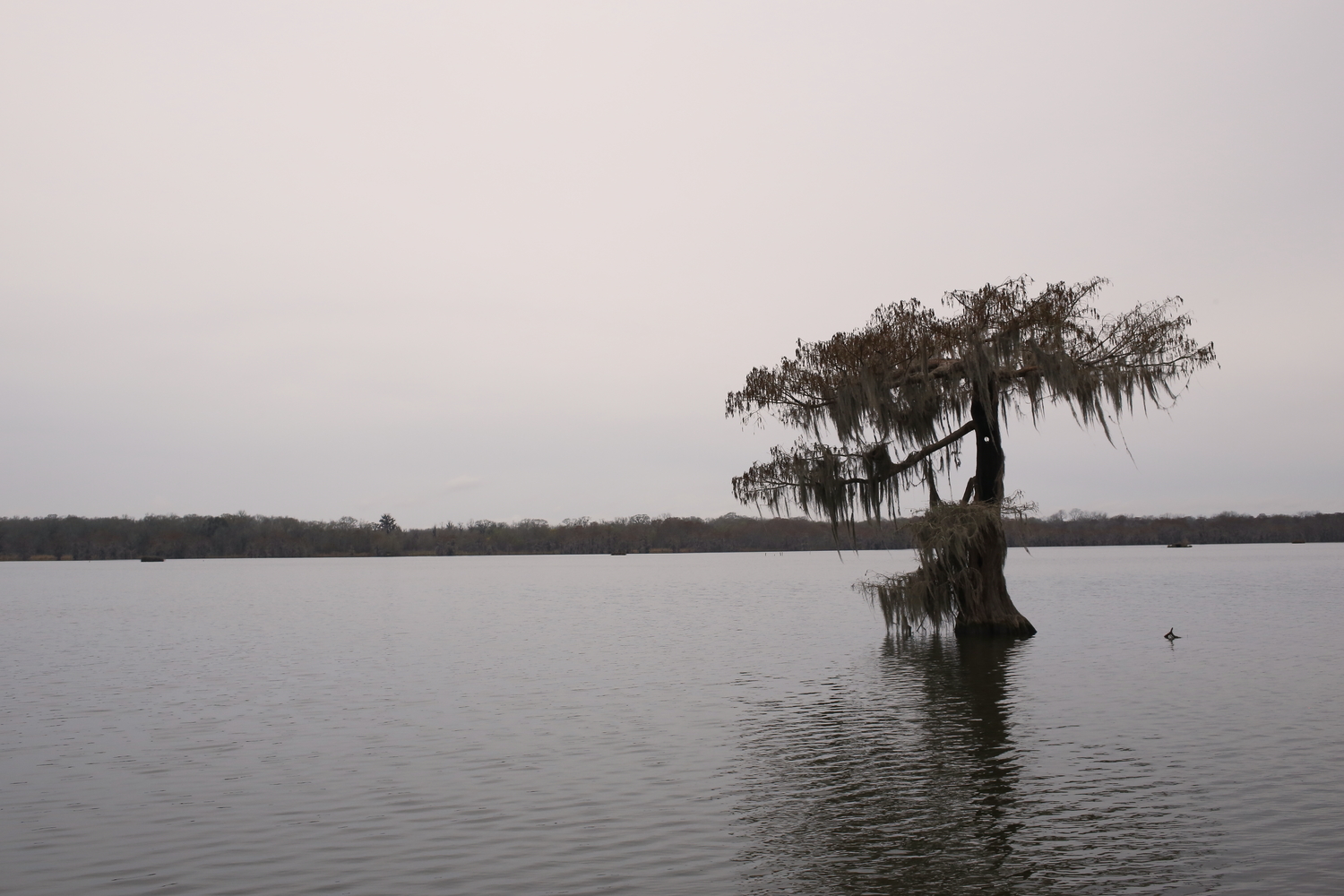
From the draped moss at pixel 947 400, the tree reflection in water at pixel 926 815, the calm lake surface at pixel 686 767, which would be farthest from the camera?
the draped moss at pixel 947 400

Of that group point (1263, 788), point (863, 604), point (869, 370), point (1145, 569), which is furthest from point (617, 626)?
point (1145, 569)

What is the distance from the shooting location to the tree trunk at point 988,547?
23.4m

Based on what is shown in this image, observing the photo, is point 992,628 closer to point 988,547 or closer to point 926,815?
point 988,547

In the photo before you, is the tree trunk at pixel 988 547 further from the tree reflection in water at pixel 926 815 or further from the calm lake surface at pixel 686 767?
the tree reflection in water at pixel 926 815

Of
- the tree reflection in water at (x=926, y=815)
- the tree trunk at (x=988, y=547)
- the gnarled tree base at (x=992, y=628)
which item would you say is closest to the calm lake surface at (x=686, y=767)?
the tree reflection in water at (x=926, y=815)

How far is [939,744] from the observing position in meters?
13.6

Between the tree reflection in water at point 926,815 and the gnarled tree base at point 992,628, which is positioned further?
the gnarled tree base at point 992,628

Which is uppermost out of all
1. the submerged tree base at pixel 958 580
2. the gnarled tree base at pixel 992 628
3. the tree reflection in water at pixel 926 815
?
the submerged tree base at pixel 958 580

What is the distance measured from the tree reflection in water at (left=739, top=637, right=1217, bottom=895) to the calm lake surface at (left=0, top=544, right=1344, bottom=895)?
44 mm

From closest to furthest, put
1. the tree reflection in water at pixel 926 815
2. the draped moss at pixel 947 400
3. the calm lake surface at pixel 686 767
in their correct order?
1. the tree reflection in water at pixel 926 815
2. the calm lake surface at pixel 686 767
3. the draped moss at pixel 947 400

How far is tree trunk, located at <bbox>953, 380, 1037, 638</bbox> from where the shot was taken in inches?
923

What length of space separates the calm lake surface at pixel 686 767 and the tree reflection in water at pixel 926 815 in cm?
4

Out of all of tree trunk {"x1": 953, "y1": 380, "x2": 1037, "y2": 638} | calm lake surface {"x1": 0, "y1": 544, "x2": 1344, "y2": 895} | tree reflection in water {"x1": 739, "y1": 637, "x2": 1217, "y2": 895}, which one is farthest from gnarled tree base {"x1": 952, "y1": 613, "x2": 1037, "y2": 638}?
tree reflection in water {"x1": 739, "y1": 637, "x2": 1217, "y2": 895}

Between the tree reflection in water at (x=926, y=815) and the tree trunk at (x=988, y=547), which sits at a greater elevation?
the tree trunk at (x=988, y=547)
